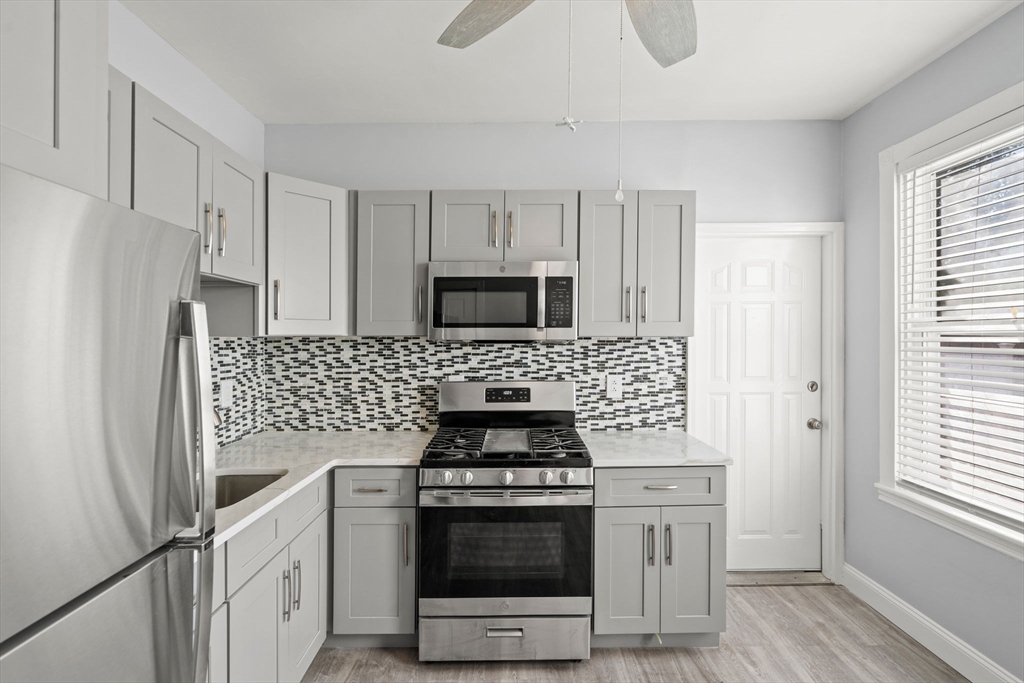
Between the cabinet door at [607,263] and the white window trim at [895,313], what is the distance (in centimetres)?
121

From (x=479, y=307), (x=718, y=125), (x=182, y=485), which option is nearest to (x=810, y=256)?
(x=718, y=125)

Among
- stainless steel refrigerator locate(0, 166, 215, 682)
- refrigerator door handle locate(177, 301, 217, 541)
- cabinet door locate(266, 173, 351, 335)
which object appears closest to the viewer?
stainless steel refrigerator locate(0, 166, 215, 682)

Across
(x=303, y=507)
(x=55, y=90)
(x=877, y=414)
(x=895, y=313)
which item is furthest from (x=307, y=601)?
(x=895, y=313)

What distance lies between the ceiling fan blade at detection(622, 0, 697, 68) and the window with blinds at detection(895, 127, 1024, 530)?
4.74ft

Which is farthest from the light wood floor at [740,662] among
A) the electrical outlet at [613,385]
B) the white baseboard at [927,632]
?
Answer: the electrical outlet at [613,385]

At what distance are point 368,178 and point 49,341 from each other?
2662mm

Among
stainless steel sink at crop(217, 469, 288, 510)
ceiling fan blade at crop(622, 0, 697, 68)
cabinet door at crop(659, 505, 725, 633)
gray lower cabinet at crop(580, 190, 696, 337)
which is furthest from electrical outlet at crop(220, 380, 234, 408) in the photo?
ceiling fan blade at crop(622, 0, 697, 68)

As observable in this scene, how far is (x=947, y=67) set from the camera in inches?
94.0

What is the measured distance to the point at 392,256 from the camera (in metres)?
2.85

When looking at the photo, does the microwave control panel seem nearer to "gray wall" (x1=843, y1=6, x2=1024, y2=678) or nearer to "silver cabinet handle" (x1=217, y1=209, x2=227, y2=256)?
"silver cabinet handle" (x1=217, y1=209, x2=227, y2=256)

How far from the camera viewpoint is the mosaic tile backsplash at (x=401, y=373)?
3145mm

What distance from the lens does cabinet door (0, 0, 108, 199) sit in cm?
78

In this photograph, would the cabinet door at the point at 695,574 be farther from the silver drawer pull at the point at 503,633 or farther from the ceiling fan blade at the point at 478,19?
the ceiling fan blade at the point at 478,19

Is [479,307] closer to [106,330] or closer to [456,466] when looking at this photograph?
[456,466]
